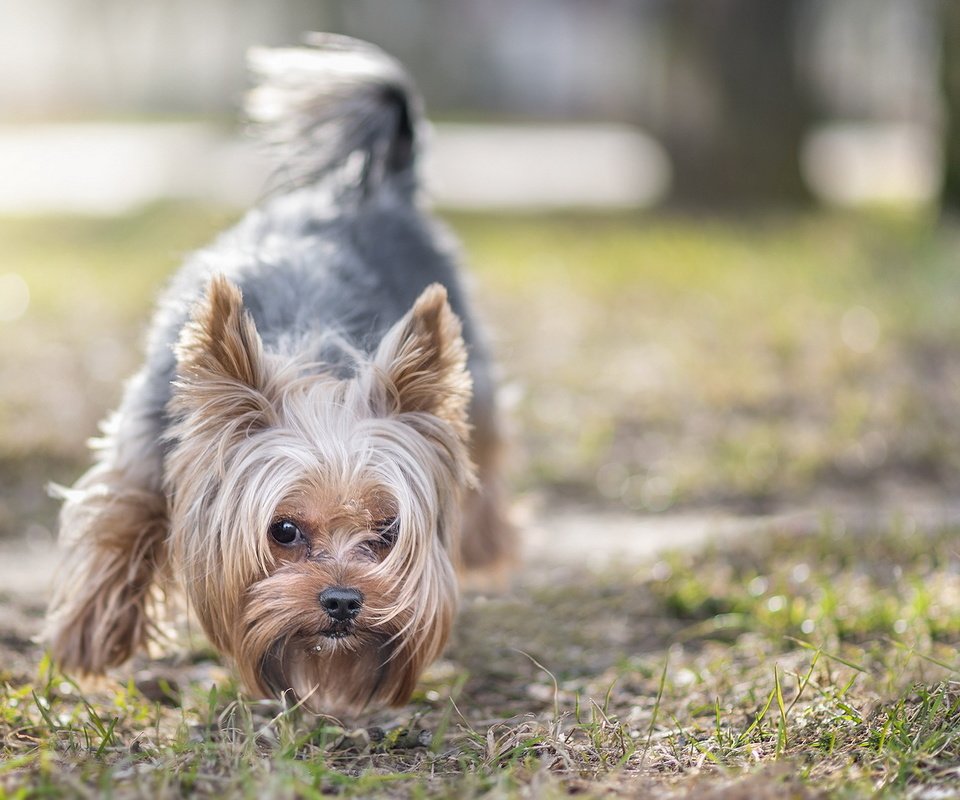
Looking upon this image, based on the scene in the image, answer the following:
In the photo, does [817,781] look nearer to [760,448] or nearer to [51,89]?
[760,448]

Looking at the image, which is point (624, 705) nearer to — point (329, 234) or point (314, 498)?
point (314, 498)

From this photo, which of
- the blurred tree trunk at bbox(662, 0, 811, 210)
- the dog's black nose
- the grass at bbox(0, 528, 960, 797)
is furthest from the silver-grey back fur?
the blurred tree trunk at bbox(662, 0, 811, 210)

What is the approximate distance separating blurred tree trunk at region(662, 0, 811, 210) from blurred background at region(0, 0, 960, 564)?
25 mm

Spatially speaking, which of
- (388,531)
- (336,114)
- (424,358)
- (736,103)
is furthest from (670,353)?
(736,103)

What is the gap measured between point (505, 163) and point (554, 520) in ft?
50.5

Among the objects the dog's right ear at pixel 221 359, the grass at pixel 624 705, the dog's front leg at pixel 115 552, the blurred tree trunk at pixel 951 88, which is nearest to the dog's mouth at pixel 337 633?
the grass at pixel 624 705

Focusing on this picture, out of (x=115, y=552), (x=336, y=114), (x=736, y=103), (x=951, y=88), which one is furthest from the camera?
(x=736, y=103)

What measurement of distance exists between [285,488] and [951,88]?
1042 cm

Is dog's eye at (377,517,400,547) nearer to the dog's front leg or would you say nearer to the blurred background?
the dog's front leg

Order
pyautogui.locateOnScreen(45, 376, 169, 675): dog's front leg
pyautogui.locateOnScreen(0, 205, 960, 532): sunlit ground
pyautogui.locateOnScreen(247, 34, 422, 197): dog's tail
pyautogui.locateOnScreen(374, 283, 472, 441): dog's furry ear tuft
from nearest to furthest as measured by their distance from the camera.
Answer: pyautogui.locateOnScreen(374, 283, 472, 441): dog's furry ear tuft < pyautogui.locateOnScreen(45, 376, 169, 675): dog's front leg < pyautogui.locateOnScreen(247, 34, 422, 197): dog's tail < pyautogui.locateOnScreen(0, 205, 960, 532): sunlit ground

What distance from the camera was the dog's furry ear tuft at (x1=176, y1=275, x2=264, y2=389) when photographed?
11.6 ft

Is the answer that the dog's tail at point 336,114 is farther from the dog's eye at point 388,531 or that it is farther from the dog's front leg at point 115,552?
the dog's eye at point 388,531

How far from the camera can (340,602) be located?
3.54m

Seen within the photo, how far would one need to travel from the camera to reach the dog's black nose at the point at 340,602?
3533mm
